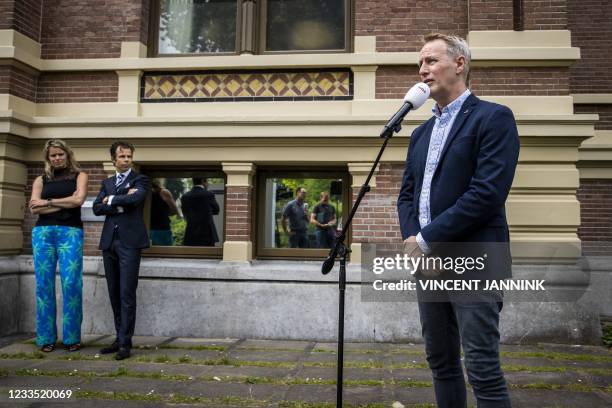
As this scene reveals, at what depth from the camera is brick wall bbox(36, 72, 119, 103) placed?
22.0 ft

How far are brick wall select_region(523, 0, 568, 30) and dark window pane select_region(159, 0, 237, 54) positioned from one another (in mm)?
3808

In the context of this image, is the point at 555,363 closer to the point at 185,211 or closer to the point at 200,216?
the point at 200,216

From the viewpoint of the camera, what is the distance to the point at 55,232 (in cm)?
555

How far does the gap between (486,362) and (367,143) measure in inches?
162

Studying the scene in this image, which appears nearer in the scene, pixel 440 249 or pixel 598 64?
pixel 440 249

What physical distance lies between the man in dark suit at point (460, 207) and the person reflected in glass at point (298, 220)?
12.4 ft

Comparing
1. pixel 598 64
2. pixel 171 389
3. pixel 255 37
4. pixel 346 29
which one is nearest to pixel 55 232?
pixel 171 389

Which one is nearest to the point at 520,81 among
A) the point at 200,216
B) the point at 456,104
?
the point at 456,104

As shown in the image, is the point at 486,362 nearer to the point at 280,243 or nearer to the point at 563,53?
the point at 280,243

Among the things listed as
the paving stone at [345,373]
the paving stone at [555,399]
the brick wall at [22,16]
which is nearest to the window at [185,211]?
the brick wall at [22,16]

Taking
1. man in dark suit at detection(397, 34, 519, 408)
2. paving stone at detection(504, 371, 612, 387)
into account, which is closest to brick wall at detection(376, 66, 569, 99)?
paving stone at detection(504, 371, 612, 387)

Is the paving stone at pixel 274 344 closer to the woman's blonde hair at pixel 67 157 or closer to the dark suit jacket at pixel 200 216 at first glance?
the dark suit jacket at pixel 200 216

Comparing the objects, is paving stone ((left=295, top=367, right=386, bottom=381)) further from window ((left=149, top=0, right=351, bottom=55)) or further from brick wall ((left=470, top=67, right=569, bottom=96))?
window ((left=149, top=0, right=351, bottom=55))

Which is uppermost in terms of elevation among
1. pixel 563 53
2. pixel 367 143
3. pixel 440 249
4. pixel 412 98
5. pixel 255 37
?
pixel 255 37
